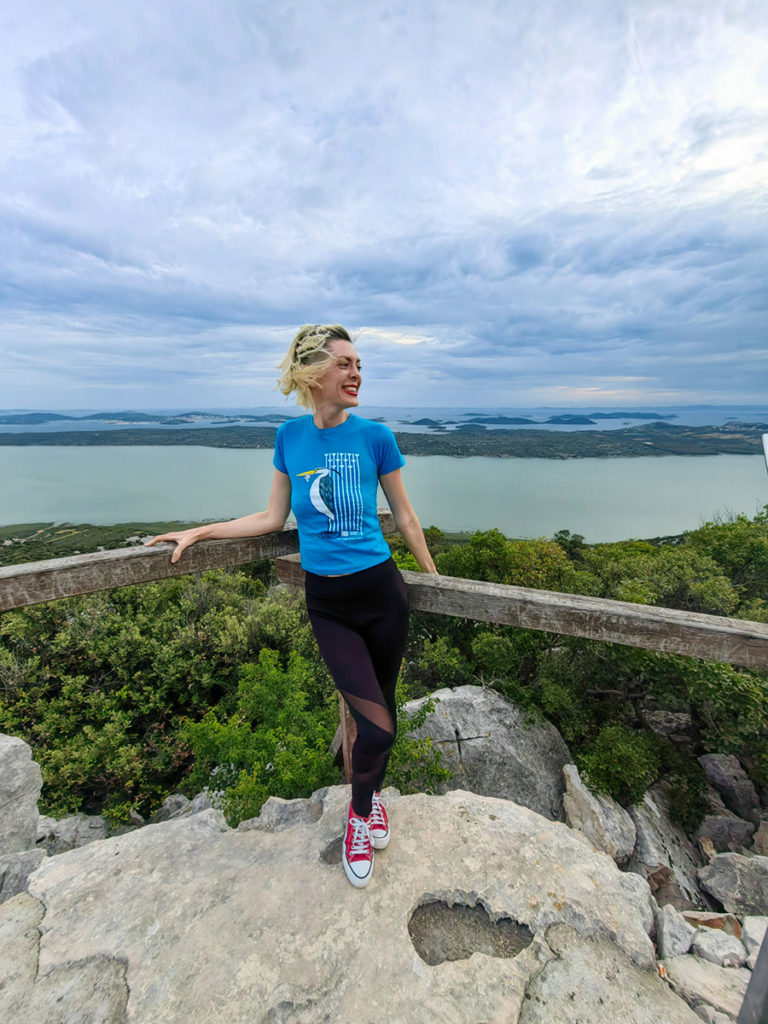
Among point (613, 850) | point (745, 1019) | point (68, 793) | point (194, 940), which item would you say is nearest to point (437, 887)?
point (194, 940)

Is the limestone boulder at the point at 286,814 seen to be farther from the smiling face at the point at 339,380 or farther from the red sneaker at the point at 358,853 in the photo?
the smiling face at the point at 339,380

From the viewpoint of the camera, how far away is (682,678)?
25.2ft

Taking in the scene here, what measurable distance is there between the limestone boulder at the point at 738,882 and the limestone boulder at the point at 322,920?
415 centimetres

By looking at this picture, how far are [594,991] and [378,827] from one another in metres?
0.98

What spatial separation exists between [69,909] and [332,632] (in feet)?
5.08

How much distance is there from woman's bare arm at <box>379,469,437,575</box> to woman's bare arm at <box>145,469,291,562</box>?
547 mm

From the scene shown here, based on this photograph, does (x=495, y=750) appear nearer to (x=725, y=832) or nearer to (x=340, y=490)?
(x=725, y=832)

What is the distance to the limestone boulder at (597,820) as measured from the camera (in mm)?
5250

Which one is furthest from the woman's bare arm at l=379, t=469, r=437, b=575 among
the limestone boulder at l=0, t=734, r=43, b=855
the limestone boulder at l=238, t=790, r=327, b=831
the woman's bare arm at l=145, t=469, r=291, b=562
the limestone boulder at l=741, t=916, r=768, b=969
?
the limestone boulder at l=0, t=734, r=43, b=855

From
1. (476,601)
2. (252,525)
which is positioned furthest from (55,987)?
(476,601)

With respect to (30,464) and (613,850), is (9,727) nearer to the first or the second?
(613,850)

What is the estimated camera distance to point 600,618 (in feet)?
7.55

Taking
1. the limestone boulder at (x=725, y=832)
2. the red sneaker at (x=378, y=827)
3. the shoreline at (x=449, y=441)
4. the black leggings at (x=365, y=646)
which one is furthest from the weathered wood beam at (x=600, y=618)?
the shoreline at (x=449, y=441)

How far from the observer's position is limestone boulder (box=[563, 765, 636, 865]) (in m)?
5.25
